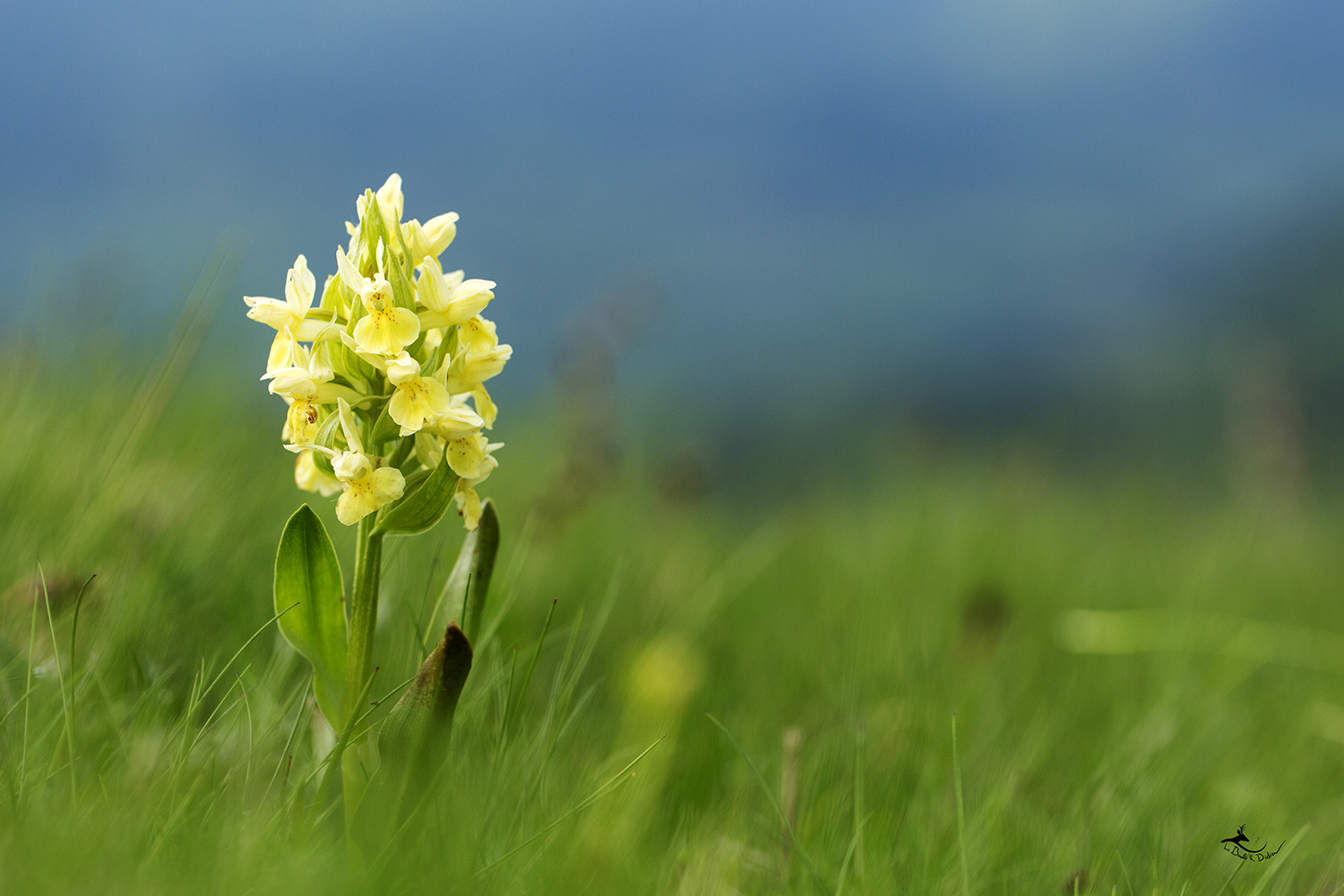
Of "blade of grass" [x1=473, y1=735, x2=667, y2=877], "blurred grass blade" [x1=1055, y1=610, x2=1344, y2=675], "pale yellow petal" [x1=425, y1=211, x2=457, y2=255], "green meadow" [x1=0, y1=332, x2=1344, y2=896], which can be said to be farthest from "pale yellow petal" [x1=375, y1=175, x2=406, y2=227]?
"blurred grass blade" [x1=1055, y1=610, x2=1344, y2=675]

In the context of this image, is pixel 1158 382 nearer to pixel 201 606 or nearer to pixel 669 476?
pixel 669 476

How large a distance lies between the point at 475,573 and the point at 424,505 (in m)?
0.10

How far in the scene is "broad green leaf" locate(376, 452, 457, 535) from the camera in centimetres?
88

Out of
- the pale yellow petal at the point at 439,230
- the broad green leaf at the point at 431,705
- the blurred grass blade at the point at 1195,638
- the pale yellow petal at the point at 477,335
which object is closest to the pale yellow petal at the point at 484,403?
the pale yellow petal at the point at 477,335

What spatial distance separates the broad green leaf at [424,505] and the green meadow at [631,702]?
16 cm

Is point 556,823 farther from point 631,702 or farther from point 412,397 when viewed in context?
point 631,702

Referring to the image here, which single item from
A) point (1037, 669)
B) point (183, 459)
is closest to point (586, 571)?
point (183, 459)

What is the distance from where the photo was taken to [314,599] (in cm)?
90

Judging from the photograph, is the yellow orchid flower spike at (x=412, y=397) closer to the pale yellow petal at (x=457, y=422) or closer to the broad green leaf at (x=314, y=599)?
the pale yellow petal at (x=457, y=422)

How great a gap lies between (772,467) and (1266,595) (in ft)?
6.39

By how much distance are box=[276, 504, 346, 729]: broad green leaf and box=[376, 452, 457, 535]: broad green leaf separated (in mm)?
66

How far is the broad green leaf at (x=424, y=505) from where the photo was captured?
0.88m

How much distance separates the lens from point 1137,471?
14.3 feet

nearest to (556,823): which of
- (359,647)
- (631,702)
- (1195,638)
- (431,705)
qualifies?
(431,705)
